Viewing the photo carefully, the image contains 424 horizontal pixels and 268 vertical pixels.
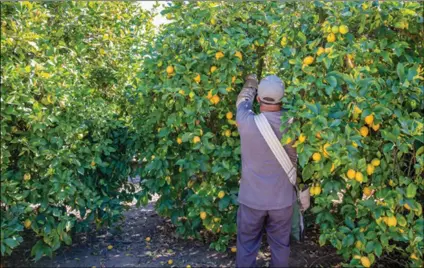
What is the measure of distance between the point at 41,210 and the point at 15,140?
56 cm

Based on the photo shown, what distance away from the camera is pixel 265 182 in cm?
294

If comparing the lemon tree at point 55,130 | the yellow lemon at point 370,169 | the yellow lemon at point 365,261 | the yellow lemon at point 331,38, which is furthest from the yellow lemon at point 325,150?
the lemon tree at point 55,130

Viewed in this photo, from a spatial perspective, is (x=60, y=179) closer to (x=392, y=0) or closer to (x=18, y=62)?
(x=18, y=62)

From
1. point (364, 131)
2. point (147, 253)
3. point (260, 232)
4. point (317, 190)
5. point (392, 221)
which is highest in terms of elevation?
point (364, 131)

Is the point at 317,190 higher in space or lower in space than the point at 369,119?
lower

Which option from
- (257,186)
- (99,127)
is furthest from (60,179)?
(257,186)

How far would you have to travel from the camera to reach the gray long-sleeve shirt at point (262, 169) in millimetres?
2900

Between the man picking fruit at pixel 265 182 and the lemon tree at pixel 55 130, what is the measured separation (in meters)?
1.25

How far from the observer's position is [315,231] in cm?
419

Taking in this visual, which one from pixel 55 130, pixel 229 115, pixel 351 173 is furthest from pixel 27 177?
pixel 351 173

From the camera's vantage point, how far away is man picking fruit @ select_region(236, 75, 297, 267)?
9.52 ft

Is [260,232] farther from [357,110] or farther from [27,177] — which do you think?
[27,177]

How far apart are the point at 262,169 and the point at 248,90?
0.61 meters

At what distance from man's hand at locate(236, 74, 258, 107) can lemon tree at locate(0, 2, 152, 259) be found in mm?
1148
